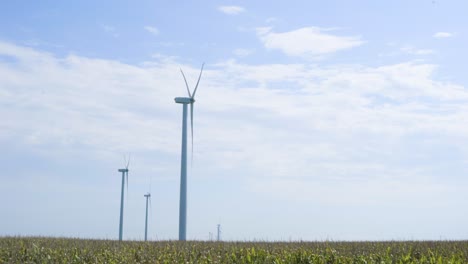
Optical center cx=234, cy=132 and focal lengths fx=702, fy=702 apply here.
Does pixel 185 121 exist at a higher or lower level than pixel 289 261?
higher

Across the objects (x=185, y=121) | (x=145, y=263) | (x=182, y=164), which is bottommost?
(x=145, y=263)

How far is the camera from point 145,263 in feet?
72.8

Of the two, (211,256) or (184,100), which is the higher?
(184,100)

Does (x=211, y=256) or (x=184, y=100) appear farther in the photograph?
(x=184, y=100)

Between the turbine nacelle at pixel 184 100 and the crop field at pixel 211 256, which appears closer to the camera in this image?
the crop field at pixel 211 256

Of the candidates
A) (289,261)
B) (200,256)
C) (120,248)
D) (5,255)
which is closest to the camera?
(289,261)

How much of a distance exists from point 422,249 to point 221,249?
898cm

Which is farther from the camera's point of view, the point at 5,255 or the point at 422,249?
the point at 422,249

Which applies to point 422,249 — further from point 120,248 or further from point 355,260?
point 120,248

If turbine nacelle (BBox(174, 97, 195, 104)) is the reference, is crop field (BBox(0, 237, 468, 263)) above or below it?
below

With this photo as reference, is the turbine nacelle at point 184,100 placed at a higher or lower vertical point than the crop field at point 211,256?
higher

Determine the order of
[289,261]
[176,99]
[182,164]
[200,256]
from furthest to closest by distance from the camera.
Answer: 1. [176,99]
2. [182,164]
3. [200,256]
4. [289,261]

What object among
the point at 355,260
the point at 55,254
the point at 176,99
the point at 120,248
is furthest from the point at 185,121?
the point at 355,260

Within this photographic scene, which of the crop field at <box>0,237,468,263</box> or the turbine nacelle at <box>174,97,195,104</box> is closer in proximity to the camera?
the crop field at <box>0,237,468,263</box>
